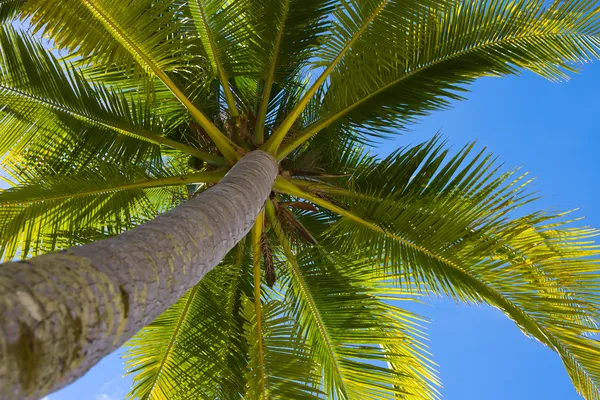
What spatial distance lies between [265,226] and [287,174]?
2.23 ft

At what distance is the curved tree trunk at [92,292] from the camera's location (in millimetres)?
1416

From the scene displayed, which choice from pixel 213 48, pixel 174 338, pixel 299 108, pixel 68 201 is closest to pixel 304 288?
pixel 174 338

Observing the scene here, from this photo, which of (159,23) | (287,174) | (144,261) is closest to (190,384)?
(287,174)

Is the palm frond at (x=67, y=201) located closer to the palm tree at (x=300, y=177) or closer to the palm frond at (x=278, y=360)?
the palm tree at (x=300, y=177)

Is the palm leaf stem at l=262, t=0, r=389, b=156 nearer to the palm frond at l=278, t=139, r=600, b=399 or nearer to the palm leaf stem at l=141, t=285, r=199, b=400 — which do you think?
the palm frond at l=278, t=139, r=600, b=399

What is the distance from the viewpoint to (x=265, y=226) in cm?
572

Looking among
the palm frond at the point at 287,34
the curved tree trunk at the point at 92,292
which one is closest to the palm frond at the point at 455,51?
the palm frond at the point at 287,34

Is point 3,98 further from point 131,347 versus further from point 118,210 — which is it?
point 131,347

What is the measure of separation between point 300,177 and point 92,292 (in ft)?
12.8

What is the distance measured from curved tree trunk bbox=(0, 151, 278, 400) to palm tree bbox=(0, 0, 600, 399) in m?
0.60

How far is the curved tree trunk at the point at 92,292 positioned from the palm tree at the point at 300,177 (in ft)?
1.96

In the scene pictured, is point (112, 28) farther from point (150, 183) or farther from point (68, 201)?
point (68, 201)

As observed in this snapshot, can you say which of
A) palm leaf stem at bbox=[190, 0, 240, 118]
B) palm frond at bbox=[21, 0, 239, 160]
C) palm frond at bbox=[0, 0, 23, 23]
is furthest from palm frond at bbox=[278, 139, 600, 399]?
palm frond at bbox=[0, 0, 23, 23]

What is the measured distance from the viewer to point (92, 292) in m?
1.79
